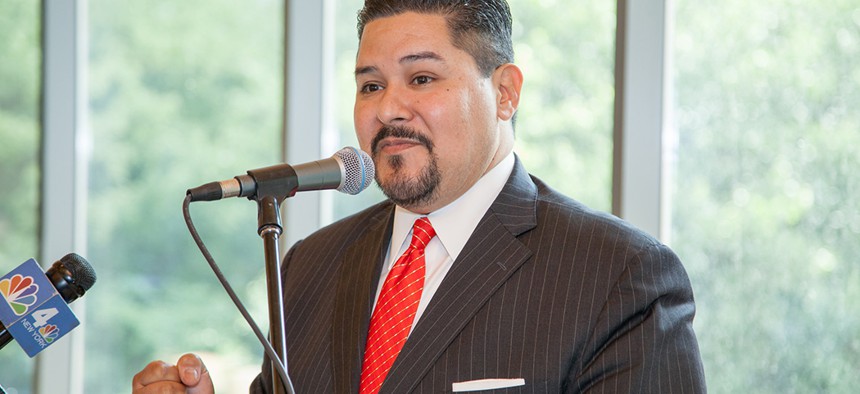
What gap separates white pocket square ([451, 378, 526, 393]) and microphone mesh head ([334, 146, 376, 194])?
17.9 inches

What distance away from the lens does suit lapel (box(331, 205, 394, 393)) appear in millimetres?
1878

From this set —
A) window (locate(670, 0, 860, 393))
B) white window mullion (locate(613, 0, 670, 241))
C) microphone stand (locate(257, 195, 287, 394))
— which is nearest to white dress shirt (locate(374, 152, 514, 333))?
microphone stand (locate(257, 195, 287, 394))

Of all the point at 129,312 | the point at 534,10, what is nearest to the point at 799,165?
the point at 534,10

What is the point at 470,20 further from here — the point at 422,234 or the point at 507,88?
the point at 422,234

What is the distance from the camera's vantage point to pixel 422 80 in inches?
77.9

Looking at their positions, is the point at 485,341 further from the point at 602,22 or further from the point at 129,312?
the point at 129,312

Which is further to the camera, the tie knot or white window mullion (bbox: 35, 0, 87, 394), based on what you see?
white window mullion (bbox: 35, 0, 87, 394)

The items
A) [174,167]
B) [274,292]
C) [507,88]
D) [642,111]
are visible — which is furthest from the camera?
[174,167]

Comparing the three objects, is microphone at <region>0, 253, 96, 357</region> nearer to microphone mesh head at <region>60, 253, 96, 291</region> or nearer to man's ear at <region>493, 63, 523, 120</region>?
microphone mesh head at <region>60, 253, 96, 291</region>

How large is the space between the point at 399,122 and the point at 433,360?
502mm

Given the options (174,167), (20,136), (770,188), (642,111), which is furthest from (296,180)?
(20,136)

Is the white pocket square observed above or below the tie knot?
below

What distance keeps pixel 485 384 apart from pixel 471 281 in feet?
0.73

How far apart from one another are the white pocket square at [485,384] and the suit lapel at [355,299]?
229 millimetres
